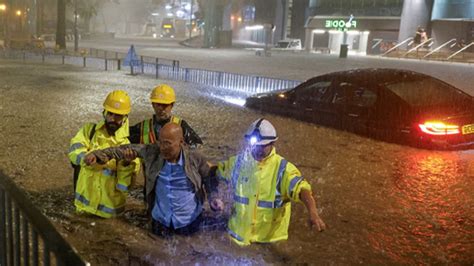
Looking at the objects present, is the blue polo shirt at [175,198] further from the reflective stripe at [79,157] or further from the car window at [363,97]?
the car window at [363,97]

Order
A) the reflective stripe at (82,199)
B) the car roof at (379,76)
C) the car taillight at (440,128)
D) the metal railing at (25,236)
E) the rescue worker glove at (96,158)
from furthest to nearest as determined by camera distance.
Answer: the car roof at (379,76) → the car taillight at (440,128) → the reflective stripe at (82,199) → the rescue worker glove at (96,158) → the metal railing at (25,236)

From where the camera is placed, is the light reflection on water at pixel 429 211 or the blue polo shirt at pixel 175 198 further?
the light reflection on water at pixel 429 211

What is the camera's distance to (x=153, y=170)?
4.21 metres

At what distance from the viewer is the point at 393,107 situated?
8523 mm

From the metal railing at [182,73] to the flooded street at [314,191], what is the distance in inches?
153

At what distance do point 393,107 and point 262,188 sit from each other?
538 cm

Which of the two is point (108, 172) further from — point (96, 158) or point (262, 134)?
point (262, 134)

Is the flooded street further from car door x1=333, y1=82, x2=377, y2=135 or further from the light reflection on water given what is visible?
car door x1=333, y1=82, x2=377, y2=135

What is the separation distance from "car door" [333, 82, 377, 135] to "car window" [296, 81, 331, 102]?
0.30 meters

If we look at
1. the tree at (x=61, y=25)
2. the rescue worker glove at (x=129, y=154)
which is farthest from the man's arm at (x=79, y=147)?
the tree at (x=61, y=25)

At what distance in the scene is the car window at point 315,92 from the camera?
985cm

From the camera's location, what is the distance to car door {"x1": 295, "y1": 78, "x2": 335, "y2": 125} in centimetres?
984

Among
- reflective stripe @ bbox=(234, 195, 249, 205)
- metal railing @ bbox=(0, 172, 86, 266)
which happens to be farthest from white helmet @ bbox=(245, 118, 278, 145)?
metal railing @ bbox=(0, 172, 86, 266)

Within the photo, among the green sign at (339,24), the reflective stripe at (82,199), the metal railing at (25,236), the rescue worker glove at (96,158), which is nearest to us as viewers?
the metal railing at (25,236)
